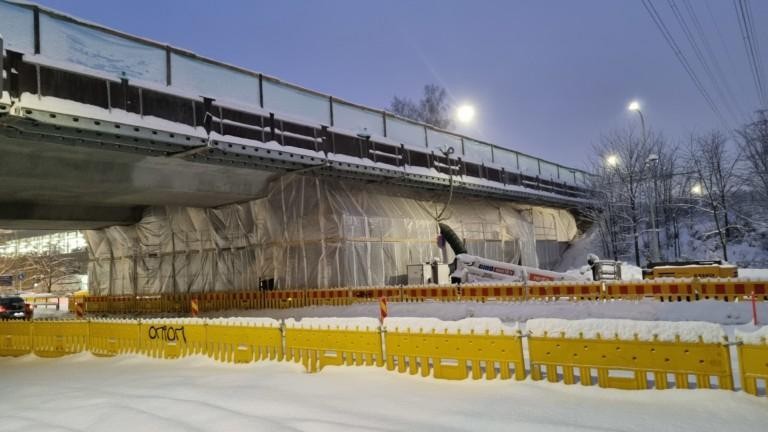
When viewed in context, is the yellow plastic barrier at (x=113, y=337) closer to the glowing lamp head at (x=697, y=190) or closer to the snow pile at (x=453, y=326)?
the snow pile at (x=453, y=326)

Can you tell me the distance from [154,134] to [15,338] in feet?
20.8

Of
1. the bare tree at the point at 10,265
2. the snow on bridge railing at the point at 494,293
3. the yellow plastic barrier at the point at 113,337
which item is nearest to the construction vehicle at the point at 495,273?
the snow on bridge railing at the point at 494,293

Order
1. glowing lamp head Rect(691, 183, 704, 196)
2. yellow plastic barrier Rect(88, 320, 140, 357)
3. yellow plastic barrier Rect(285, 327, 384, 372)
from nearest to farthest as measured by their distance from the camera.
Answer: yellow plastic barrier Rect(285, 327, 384, 372) → yellow plastic barrier Rect(88, 320, 140, 357) → glowing lamp head Rect(691, 183, 704, 196)

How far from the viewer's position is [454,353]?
7453 mm

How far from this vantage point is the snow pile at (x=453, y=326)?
7344mm

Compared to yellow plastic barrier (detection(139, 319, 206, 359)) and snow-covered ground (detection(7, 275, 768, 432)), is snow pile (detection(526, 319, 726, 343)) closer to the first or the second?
snow-covered ground (detection(7, 275, 768, 432))

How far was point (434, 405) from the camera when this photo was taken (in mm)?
6383

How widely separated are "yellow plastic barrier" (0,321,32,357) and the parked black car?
36.6 ft

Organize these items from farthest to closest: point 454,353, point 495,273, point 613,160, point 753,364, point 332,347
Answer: point 613,160 < point 495,273 < point 332,347 < point 454,353 < point 753,364

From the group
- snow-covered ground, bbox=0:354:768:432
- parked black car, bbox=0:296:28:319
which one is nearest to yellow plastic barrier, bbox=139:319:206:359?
snow-covered ground, bbox=0:354:768:432

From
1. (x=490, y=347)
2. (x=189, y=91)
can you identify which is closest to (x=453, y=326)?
(x=490, y=347)

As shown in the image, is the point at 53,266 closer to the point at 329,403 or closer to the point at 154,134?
the point at 154,134

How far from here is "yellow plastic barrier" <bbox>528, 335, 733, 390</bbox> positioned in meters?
5.89

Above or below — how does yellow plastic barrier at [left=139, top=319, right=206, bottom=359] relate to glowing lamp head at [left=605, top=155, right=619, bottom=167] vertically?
below
